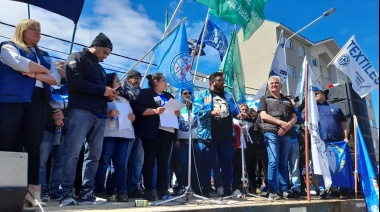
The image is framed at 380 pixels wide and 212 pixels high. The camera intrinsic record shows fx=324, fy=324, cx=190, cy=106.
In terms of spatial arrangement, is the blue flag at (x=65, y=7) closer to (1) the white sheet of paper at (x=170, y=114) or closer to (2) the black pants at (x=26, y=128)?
(2) the black pants at (x=26, y=128)

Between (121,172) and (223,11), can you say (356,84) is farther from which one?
(121,172)

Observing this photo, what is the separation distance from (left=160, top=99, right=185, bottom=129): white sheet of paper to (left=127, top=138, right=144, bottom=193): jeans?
581 mm

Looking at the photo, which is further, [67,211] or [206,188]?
[206,188]

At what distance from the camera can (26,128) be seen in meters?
3.01

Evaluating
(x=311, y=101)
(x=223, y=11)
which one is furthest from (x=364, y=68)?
(x=223, y=11)

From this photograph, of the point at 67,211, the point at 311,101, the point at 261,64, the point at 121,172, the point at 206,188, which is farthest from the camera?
the point at 261,64

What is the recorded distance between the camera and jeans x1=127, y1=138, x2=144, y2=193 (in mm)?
4539

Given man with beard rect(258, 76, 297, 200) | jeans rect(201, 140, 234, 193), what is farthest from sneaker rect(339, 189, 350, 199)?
jeans rect(201, 140, 234, 193)

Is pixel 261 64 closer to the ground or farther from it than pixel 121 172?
farther from it

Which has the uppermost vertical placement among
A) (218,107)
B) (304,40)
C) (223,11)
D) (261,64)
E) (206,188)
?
(304,40)

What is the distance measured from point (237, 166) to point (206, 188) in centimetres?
159

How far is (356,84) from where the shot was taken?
20.6ft

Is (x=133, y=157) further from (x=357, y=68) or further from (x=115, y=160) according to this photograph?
(x=357, y=68)

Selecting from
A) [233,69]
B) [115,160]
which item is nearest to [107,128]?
[115,160]
